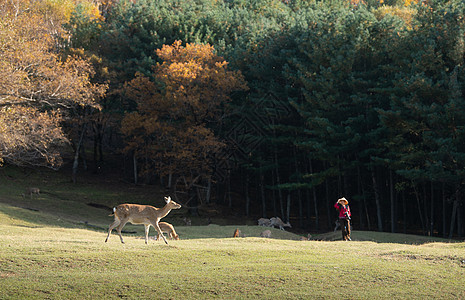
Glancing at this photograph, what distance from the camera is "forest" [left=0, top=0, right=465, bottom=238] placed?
27453 mm

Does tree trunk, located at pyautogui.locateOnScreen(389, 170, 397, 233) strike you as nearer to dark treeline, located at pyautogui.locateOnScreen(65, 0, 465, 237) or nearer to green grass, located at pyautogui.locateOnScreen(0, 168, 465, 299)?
dark treeline, located at pyautogui.locateOnScreen(65, 0, 465, 237)

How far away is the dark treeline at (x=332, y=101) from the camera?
96.8 ft

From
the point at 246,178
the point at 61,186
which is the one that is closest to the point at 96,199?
the point at 61,186

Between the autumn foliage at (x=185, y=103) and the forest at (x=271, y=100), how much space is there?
0.11 m

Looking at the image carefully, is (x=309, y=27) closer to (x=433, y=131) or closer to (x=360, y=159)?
(x=360, y=159)

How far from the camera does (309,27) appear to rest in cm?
3841

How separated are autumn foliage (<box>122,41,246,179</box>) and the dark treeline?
1.69 m

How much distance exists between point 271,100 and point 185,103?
6.28 metres

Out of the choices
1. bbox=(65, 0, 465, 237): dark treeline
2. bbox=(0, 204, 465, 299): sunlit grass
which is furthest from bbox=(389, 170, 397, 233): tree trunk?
bbox=(0, 204, 465, 299): sunlit grass

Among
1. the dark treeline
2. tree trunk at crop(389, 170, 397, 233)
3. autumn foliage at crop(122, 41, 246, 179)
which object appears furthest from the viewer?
autumn foliage at crop(122, 41, 246, 179)

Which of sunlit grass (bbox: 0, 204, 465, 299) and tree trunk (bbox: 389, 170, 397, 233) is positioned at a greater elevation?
tree trunk (bbox: 389, 170, 397, 233)

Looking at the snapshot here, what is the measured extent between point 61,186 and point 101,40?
524 inches

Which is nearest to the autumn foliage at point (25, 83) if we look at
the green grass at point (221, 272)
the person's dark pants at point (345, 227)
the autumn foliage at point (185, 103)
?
the autumn foliage at point (185, 103)

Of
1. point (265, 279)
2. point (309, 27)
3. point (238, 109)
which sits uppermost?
point (309, 27)
